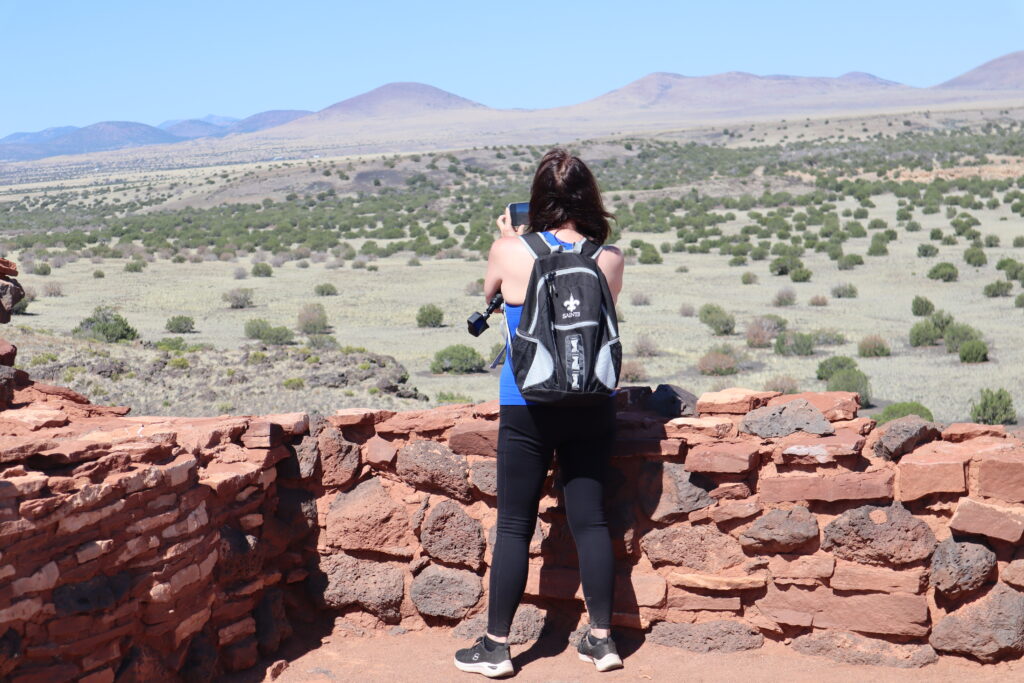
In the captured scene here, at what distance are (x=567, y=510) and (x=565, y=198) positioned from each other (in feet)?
3.93

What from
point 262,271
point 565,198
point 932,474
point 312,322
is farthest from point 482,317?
point 262,271

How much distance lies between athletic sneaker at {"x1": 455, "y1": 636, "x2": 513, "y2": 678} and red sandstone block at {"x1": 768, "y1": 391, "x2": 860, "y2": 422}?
5.21ft

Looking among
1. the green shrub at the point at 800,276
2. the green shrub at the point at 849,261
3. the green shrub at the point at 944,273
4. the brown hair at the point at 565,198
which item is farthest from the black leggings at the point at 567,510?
the green shrub at the point at 849,261

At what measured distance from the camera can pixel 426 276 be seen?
32188 millimetres

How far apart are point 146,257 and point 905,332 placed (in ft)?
88.8

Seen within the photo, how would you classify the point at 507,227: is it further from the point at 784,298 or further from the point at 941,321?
the point at 784,298

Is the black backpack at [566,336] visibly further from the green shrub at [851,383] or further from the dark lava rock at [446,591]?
the green shrub at [851,383]


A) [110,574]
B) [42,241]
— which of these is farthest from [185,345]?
[42,241]

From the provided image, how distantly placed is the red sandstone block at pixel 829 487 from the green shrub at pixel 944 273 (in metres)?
24.8

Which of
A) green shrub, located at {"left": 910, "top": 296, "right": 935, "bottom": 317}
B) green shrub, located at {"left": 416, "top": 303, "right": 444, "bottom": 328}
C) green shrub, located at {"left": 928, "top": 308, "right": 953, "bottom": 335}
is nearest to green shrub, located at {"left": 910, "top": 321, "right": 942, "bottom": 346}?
green shrub, located at {"left": 928, "top": 308, "right": 953, "bottom": 335}

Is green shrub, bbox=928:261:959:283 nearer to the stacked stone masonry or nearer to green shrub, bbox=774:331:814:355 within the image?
green shrub, bbox=774:331:814:355

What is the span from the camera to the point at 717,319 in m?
22.0

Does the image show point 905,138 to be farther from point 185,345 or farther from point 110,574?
point 110,574

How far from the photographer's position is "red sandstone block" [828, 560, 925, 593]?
4129mm
